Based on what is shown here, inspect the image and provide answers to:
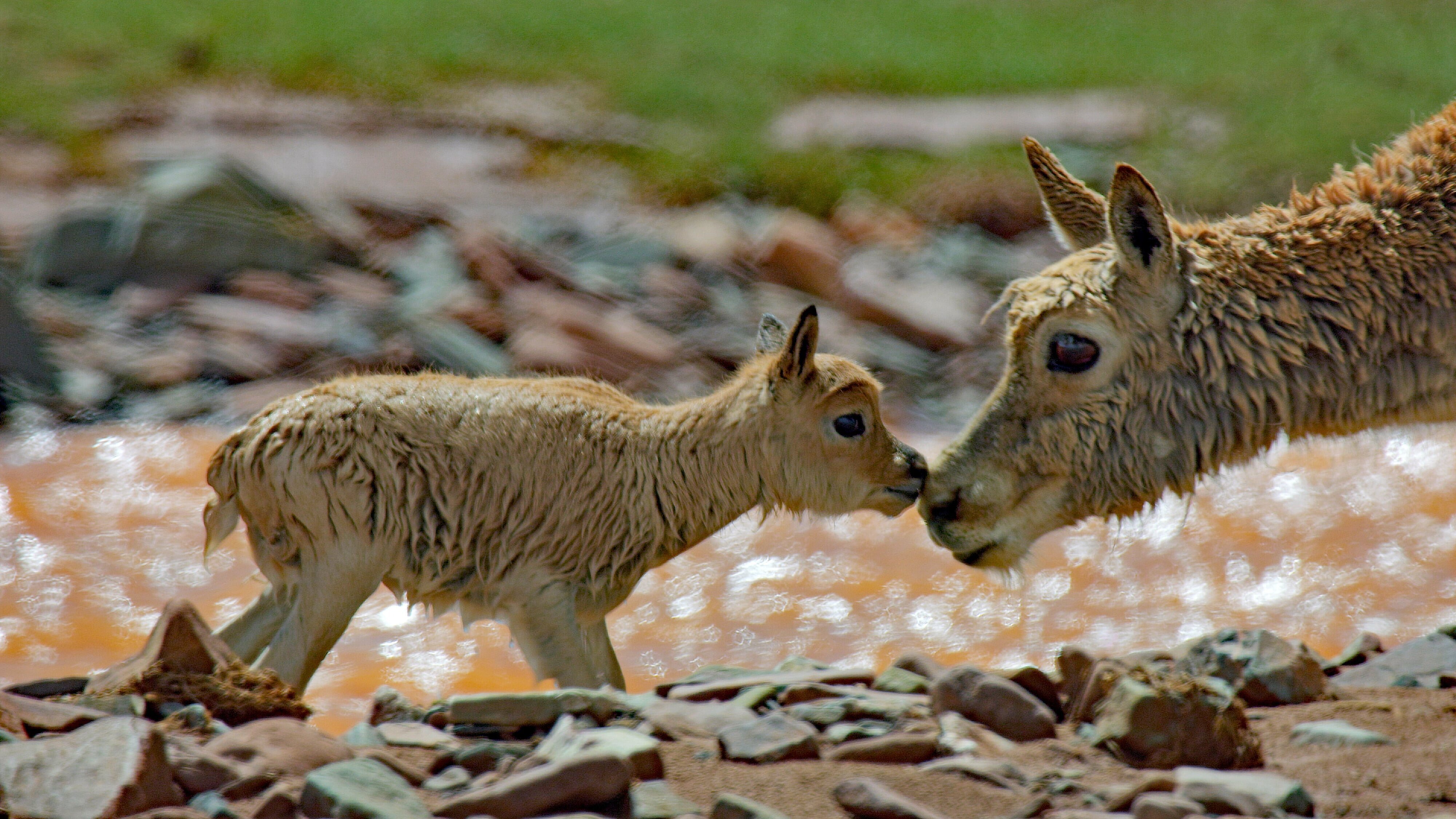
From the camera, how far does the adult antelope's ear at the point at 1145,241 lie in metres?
5.96

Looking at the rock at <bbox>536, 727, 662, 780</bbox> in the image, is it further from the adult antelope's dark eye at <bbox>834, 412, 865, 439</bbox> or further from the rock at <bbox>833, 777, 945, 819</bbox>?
the adult antelope's dark eye at <bbox>834, 412, 865, 439</bbox>

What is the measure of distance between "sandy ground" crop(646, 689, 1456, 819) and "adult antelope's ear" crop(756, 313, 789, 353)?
2.95 m

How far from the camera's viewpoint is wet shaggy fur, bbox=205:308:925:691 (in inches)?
254

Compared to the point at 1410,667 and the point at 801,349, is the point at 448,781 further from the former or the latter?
the point at 1410,667

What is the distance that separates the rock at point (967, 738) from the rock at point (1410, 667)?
1703mm

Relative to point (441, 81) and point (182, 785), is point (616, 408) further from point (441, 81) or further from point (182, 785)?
point (441, 81)

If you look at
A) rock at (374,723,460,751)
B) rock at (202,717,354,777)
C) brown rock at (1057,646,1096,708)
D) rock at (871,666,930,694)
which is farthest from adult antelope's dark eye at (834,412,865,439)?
rock at (202,717,354,777)

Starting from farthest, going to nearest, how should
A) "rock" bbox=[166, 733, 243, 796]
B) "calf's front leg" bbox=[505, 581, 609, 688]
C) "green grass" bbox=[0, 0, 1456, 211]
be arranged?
1. "green grass" bbox=[0, 0, 1456, 211]
2. "calf's front leg" bbox=[505, 581, 609, 688]
3. "rock" bbox=[166, 733, 243, 796]

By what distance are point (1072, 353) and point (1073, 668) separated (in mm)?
1186

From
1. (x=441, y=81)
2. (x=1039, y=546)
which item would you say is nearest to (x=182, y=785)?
(x=1039, y=546)

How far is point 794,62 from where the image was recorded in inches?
880

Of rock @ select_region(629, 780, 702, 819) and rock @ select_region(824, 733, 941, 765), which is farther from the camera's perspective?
rock @ select_region(824, 733, 941, 765)

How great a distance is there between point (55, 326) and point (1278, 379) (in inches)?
418

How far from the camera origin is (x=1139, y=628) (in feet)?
31.3
